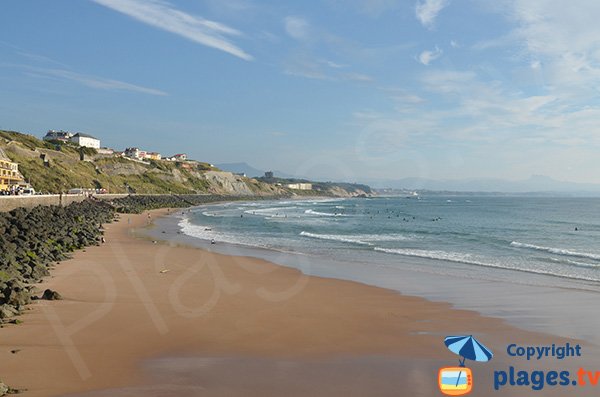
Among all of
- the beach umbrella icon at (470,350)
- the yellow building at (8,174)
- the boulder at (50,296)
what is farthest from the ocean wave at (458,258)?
the yellow building at (8,174)

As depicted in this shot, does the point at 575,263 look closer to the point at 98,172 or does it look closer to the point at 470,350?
the point at 470,350

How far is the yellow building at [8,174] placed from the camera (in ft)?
205

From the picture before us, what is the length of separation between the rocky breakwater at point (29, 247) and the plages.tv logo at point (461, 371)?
11183 millimetres

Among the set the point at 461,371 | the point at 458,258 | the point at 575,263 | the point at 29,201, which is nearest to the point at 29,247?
the point at 461,371

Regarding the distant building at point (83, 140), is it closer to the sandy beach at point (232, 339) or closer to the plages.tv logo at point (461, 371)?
the sandy beach at point (232, 339)

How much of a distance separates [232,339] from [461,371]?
5.60 meters

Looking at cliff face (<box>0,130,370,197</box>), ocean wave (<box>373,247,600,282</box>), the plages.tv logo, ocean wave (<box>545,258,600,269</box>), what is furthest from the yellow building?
the plages.tv logo

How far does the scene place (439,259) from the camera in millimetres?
29031

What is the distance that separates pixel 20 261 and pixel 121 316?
8.39 meters

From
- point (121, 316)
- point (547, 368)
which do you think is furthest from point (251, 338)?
point (547, 368)

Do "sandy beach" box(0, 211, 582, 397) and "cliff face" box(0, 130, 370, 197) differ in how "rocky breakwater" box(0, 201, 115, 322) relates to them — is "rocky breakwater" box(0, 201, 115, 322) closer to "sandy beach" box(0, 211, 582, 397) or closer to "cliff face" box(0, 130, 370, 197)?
"sandy beach" box(0, 211, 582, 397)

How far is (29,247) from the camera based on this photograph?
23062mm

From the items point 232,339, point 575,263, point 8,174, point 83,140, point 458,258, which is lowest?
point 232,339

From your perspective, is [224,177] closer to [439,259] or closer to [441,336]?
[439,259]
